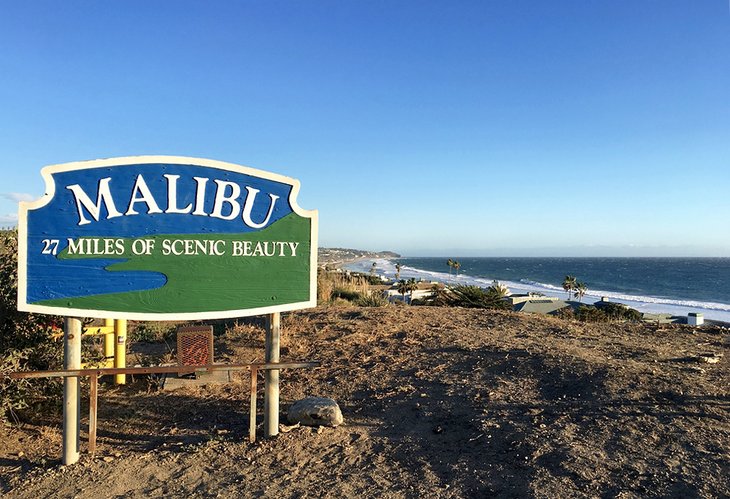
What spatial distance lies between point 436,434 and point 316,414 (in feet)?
3.89

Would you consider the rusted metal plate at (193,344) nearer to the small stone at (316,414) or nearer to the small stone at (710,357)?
the small stone at (316,414)

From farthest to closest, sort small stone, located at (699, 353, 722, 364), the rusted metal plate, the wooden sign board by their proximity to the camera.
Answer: small stone, located at (699, 353, 722, 364) → the rusted metal plate → the wooden sign board

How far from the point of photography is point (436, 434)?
4539 mm

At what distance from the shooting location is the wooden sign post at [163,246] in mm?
4148

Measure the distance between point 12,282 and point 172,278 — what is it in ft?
6.48

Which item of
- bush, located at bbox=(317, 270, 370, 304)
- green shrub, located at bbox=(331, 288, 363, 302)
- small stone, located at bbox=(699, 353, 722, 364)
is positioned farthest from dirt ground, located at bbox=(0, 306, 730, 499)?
green shrub, located at bbox=(331, 288, 363, 302)

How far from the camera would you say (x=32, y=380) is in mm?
5078

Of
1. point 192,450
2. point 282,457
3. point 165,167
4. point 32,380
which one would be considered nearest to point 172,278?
point 165,167

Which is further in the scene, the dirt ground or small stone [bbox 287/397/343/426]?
small stone [bbox 287/397/343/426]

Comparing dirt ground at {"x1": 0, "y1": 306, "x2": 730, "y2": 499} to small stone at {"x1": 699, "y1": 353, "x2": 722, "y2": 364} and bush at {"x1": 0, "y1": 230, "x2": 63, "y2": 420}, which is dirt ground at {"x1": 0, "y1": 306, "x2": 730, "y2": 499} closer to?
small stone at {"x1": 699, "y1": 353, "x2": 722, "y2": 364}

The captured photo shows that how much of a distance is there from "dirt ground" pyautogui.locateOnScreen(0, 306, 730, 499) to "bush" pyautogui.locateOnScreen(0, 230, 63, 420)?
1.06ft

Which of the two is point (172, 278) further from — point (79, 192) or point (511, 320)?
point (511, 320)

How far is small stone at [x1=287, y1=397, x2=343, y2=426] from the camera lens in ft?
15.9

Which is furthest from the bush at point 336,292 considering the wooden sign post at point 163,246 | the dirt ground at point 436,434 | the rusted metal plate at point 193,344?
the wooden sign post at point 163,246
